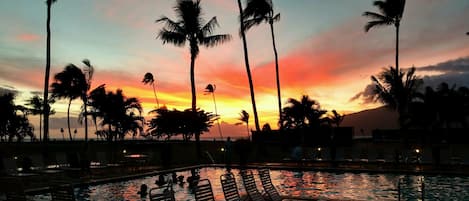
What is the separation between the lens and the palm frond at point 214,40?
92.9 ft

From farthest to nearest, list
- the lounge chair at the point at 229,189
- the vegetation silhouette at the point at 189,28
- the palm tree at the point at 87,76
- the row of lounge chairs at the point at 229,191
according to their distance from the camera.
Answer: the palm tree at the point at 87,76 < the vegetation silhouette at the point at 189,28 < the lounge chair at the point at 229,189 < the row of lounge chairs at the point at 229,191

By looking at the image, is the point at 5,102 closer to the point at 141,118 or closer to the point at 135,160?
the point at 141,118

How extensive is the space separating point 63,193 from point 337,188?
10.1 metres

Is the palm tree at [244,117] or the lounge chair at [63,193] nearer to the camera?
the lounge chair at [63,193]

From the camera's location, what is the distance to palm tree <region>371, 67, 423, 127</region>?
3008cm

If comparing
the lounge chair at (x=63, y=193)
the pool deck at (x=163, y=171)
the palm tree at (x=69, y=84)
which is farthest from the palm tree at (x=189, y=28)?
the lounge chair at (x=63, y=193)

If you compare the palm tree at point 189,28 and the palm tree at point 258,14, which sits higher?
the palm tree at point 258,14

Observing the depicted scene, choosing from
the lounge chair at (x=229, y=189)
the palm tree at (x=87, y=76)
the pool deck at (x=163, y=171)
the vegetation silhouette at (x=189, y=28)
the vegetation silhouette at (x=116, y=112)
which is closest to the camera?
the lounge chair at (x=229, y=189)

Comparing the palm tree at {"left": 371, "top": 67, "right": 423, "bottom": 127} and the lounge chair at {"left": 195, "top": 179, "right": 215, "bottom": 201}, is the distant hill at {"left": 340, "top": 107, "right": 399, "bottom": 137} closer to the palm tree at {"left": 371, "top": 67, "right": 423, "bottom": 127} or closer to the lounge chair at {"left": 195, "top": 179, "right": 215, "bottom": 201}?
the palm tree at {"left": 371, "top": 67, "right": 423, "bottom": 127}

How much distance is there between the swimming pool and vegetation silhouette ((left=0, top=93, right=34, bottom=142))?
96.3 feet

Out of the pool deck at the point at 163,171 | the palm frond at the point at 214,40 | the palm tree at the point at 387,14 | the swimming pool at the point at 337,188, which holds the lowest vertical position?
the swimming pool at the point at 337,188

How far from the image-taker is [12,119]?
43438 mm

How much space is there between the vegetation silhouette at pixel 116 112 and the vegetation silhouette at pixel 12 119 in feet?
25.2

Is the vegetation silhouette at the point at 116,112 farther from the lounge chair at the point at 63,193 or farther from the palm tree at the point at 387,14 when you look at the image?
the lounge chair at the point at 63,193
